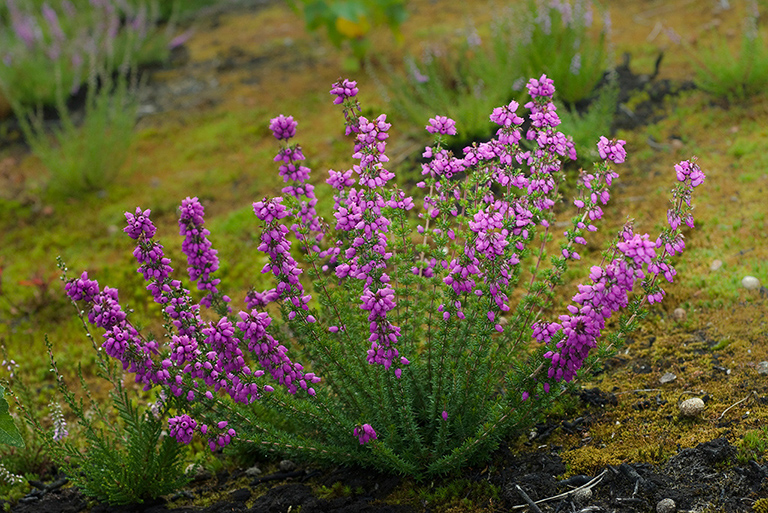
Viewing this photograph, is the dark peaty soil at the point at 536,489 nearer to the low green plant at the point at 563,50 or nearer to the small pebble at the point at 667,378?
the small pebble at the point at 667,378

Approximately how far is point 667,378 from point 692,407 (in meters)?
0.34

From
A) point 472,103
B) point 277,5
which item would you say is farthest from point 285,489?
point 277,5

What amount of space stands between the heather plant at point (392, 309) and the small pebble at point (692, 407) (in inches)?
22.2

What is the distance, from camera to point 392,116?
680 cm

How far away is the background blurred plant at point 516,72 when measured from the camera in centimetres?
568

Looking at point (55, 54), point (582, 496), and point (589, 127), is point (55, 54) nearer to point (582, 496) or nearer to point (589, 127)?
point (589, 127)

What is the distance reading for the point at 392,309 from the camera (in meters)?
2.66

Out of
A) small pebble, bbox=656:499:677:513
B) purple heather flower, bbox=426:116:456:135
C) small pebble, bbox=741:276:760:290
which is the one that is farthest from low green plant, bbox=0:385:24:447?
small pebble, bbox=741:276:760:290

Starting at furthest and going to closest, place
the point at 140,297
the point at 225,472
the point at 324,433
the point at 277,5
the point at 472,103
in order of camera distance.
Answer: the point at 277,5 → the point at 472,103 → the point at 140,297 → the point at 225,472 → the point at 324,433

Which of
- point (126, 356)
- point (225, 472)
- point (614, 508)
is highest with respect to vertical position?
point (126, 356)

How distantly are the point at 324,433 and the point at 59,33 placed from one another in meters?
7.42

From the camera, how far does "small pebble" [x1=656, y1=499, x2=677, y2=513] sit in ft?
7.89

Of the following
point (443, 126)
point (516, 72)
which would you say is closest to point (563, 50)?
point (516, 72)

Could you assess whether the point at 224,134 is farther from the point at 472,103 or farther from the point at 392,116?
the point at 472,103
